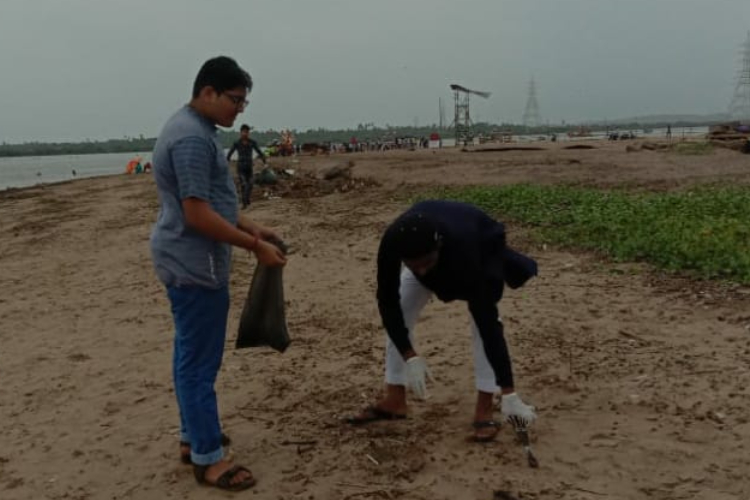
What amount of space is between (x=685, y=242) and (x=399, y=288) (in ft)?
14.1

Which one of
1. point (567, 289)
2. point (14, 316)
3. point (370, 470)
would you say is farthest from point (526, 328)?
point (14, 316)

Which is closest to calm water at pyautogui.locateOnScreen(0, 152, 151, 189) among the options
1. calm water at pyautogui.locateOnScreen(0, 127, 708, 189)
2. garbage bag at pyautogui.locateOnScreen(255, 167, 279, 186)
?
calm water at pyautogui.locateOnScreen(0, 127, 708, 189)

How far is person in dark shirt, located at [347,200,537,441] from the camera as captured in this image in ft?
9.78

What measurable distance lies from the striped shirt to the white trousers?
0.98m

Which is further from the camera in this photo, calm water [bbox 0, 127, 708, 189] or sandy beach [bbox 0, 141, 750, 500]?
calm water [bbox 0, 127, 708, 189]

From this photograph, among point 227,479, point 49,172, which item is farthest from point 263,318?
Result: point 49,172

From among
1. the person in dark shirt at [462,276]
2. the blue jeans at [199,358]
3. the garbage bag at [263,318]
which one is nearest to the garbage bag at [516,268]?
the person in dark shirt at [462,276]

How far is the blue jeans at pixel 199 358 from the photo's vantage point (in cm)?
290

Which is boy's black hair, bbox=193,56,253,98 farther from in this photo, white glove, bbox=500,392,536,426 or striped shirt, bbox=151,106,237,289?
white glove, bbox=500,392,536,426

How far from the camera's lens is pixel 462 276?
3049 mm

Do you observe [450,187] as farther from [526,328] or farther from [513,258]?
[513,258]

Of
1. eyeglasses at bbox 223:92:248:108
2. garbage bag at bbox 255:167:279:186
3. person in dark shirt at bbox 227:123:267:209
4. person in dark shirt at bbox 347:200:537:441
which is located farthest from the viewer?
garbage bag at bbox 255:167:279:186

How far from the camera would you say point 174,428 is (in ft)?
12.3

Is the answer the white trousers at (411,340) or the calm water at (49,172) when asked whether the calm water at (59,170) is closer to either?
the calm water at (49,172)
